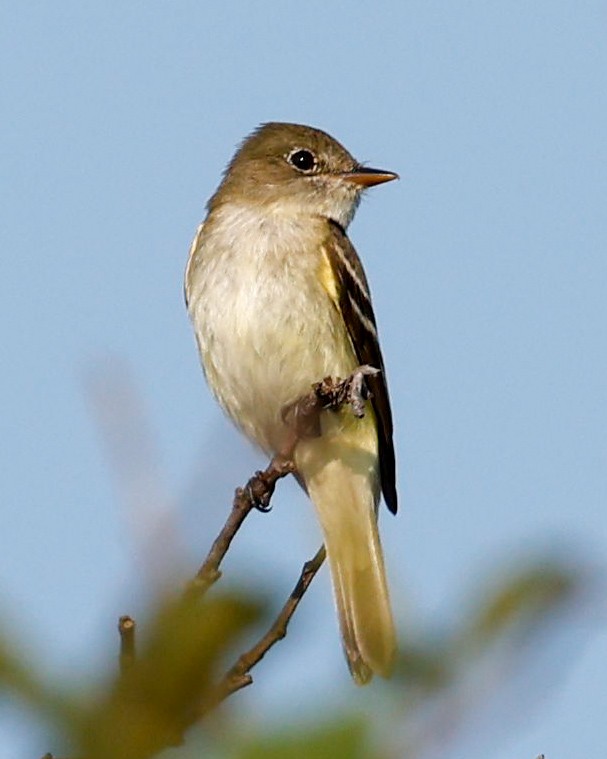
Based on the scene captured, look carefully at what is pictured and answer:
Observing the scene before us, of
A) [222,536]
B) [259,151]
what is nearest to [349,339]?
[259,151]

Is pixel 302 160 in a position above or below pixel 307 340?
above

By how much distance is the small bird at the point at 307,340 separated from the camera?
5.83 m

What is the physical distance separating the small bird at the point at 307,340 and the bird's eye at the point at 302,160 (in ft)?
1.03

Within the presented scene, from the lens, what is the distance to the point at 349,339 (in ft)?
19.9

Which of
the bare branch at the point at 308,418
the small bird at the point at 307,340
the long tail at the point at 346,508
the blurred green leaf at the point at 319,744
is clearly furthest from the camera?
the small bird at the point at 307,340

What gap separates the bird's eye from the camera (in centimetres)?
730

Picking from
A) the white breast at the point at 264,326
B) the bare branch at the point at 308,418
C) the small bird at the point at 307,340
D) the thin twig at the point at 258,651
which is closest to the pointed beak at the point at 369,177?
the small bird at the point at 307,340

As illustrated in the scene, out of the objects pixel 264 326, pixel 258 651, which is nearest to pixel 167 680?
pixel 258 651

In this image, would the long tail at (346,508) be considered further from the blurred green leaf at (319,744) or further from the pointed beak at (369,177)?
the blurred green leaf at (319,744)

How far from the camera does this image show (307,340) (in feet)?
19.2

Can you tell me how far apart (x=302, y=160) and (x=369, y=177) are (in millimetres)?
557

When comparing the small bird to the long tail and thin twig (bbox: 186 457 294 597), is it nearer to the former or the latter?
the long tail

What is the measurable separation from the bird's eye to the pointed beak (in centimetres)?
26

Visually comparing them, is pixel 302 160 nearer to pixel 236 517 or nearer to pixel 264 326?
pixel 264 326
